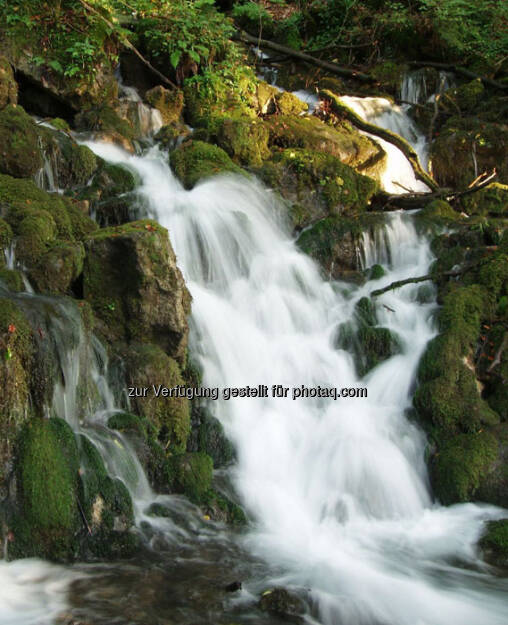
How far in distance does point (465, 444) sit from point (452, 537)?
1049mm

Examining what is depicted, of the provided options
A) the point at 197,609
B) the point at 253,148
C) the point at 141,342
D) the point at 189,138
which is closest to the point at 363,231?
the point at 253,148

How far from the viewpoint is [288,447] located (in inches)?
239

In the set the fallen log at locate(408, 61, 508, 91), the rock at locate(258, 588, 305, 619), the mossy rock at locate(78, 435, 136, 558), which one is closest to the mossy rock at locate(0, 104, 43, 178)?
the mossy rock at locate(78, 435, 136, 558)

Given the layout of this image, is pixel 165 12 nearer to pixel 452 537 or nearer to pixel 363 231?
pixel 363 231

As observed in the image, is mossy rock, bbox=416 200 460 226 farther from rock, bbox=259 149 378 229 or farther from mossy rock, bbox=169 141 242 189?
mossy rock, bbox=169 141 242 189

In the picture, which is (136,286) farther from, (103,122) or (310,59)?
(310,59)

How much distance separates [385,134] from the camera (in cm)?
1193

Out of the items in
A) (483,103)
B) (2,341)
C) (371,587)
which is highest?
(483,103)

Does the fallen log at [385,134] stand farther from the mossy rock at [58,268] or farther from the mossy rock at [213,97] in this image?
the mossy rock at [58,268]

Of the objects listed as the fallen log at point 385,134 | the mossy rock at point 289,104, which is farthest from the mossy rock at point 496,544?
the mossy rock at point 289,104

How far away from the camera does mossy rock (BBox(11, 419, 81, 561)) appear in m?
4.06

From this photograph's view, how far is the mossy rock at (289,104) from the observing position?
482 inches

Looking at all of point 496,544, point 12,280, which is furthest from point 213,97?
point 496,544

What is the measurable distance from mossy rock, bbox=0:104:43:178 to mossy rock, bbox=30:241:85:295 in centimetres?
199
